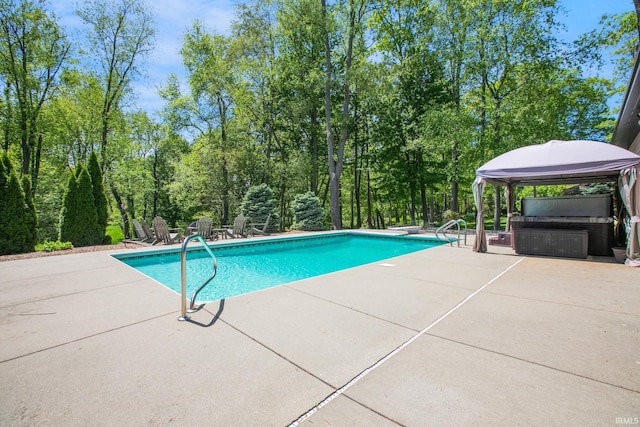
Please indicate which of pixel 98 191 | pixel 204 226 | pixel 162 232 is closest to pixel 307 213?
pixel 204 226

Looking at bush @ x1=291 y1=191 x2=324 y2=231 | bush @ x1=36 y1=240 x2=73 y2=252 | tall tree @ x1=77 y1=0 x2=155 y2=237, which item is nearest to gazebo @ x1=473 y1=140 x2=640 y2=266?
bush @ x1=291 y1=191 x2=324 y2=231

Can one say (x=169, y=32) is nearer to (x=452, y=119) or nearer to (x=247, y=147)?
(x=247, y=147)

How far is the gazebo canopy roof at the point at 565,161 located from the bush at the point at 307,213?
26.8 ft

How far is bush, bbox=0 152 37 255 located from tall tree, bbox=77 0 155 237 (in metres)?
8.64

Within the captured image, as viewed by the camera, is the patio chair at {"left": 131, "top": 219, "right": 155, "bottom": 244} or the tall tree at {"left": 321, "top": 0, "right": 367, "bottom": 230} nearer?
the patio chair at {"left": 131, "top": 219, "right": 155, "bottom": 244}

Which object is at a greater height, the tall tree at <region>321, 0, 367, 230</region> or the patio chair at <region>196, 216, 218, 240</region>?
the tall tree at <region>321, 0, 367, 230</region>

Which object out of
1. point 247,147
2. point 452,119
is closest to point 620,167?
point 452,119

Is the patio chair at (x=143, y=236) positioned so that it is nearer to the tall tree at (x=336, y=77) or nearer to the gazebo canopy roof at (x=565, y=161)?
the tall tree at (x=336, y=77)

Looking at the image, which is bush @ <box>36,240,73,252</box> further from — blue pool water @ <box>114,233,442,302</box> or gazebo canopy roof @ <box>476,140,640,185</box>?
gazebo canopy roof @ <box>476,140,640,185</box>

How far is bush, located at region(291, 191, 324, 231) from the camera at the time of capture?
1403cm

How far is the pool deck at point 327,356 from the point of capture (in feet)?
5.24

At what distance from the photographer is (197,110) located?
17578 mm

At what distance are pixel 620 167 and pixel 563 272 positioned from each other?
248 centimetres

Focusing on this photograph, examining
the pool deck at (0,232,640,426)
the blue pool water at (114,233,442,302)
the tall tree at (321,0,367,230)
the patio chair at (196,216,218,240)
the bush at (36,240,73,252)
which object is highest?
the tall tree at (321,0,367,230)
